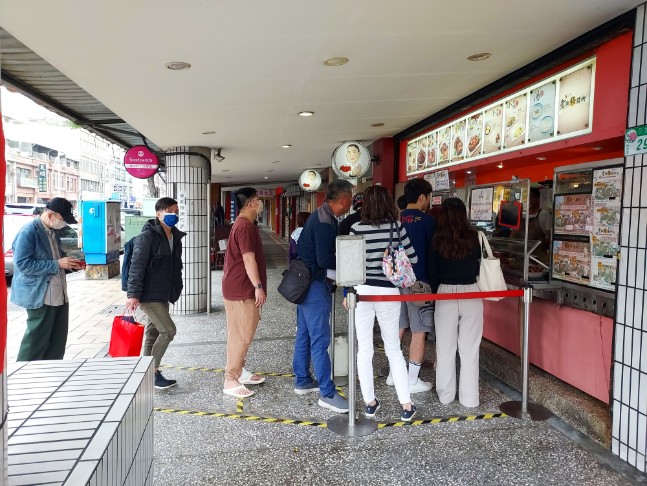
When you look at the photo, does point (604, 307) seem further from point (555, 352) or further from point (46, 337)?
point (46, 337)

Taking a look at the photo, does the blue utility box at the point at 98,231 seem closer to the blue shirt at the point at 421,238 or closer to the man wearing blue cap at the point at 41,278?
the man wearing blue cap at the point at 41,278

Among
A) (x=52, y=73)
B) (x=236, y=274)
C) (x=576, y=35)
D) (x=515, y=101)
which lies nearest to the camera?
(x=576, y=35)

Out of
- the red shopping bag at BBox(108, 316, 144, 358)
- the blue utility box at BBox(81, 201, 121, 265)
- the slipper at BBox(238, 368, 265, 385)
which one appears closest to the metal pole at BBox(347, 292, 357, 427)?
the slipper at BBox(238, 368, 265, 385)

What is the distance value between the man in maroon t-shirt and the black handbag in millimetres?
342

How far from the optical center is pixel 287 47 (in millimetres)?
3576

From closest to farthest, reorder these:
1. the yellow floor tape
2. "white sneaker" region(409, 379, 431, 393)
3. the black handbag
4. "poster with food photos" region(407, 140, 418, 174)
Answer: the yellow floor tape, the black handbag, "white sneaker" region(409, 379, 431, 393), "poster with food photos" region(407, 140, 418, 174)

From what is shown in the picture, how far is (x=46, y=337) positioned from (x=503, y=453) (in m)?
3.73

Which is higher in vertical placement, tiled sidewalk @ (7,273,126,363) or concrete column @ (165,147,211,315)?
concrete column @ (165,147,211,315)

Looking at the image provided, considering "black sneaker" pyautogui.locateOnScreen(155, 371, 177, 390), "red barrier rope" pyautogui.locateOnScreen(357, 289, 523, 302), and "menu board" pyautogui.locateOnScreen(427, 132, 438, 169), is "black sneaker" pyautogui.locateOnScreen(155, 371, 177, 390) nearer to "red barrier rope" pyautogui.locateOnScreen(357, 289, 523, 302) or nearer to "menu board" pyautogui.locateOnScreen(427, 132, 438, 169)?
"red barrier rope" pyautogui.locateOnScreen(357, 289, 523, 302)

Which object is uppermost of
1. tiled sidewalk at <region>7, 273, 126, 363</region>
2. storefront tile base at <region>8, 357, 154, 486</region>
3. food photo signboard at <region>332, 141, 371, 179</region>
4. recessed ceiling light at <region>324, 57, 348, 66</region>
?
recessed ceiling light at <region>324, 57, 348, 66</region>

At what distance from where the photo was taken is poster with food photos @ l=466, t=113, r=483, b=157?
5.30m

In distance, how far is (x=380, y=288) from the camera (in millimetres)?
3658

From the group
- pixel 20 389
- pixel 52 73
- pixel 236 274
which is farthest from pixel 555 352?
pixel 52 73

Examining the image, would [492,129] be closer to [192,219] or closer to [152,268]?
[152,268]
